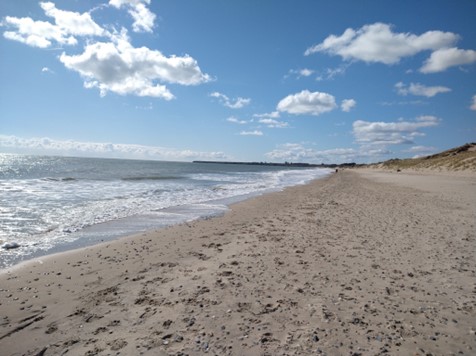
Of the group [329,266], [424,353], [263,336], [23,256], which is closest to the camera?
[424,353]

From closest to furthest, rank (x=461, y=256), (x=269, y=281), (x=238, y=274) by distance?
1. (x=269, y=281)
2. (x=238, y=274)
3. (x=461, y=256)

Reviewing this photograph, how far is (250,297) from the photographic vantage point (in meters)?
4.77

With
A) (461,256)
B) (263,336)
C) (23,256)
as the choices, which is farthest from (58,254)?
(461,256)

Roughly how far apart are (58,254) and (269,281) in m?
5.49

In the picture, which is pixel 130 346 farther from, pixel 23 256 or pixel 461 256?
pixel 461 256

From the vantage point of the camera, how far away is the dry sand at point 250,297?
362 centimetres

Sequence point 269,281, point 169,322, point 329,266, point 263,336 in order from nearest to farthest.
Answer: point 263,336 → point 169,322 → point 269,281 → point 329,266

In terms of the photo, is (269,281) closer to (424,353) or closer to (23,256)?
(424,353)

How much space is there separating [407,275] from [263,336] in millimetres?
3509

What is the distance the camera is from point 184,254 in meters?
7.21

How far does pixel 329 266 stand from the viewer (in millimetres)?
6109

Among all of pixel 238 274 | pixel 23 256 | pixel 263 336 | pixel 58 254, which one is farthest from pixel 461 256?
pixel 23 256

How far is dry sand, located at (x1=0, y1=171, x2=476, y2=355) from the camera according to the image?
3.62m

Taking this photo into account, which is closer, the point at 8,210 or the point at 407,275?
the point at 407,275
